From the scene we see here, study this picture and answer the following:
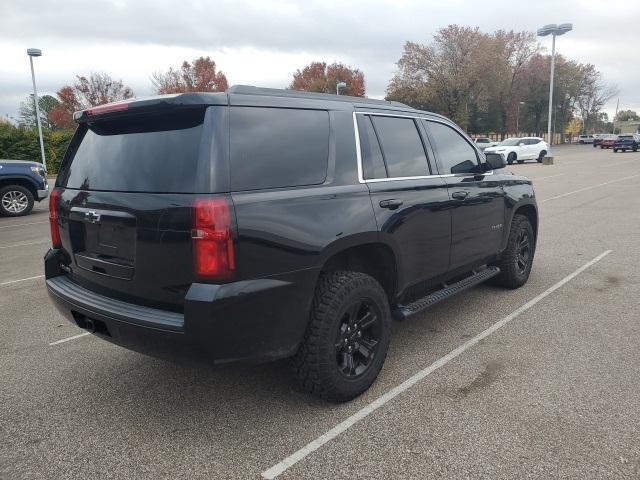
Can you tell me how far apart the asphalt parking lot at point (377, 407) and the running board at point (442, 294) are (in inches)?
14.6

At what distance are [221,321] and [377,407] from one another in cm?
120

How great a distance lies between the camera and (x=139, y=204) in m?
2.82

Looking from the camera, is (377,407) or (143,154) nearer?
(143,154)

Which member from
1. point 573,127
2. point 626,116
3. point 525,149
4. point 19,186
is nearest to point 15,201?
point 19,186

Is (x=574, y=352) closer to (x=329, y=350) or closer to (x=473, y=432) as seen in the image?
(x=473, y=432)

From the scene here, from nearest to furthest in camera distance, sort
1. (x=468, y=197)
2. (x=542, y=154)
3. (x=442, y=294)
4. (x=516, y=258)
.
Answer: (x=442, y=294) < (x=468, y=197) < (x=516, y=258) < (x=542, y=154)

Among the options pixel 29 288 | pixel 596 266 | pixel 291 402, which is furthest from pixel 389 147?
pixel 29 288

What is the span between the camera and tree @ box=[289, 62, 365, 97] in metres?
73.6

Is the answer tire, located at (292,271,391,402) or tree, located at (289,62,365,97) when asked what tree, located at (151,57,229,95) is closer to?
tree, located at (289,62,365,97)

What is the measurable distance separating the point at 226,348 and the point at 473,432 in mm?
1419

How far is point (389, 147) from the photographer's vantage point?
3.80 metres

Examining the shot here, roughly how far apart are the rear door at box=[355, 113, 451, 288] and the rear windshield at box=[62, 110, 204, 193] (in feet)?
3.88

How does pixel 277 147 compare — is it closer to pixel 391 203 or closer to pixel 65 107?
pixel 391 203

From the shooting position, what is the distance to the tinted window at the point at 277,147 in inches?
109
